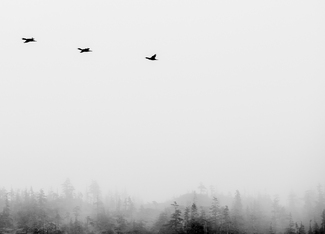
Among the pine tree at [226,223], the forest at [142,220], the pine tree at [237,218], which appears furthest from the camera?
the pine tree at [237,218]

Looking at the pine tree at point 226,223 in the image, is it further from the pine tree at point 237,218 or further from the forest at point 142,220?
the pine tree at point 237,218

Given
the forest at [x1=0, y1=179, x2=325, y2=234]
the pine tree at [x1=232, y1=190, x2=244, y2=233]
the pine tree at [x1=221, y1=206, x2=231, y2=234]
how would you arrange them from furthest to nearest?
the pine tree at [x1=232, y1=190, x2=244, y2=233] → the pine tree at [x1=221, y1=206, x2=231, y2=234] → the forest at [x1=0, y1=179, x2=325, y2=234]

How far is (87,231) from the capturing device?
103438mm

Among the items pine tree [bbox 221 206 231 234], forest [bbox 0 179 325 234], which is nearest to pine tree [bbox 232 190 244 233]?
forest [bbox 0 179 325 234]

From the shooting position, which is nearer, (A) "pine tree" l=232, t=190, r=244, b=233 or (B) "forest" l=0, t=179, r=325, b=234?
(B) "forest" l=0, t=179, r=325, b=234

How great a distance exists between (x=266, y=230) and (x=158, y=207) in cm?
4774

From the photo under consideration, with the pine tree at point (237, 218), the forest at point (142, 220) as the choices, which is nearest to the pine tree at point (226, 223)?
the forest at point (142, 220)

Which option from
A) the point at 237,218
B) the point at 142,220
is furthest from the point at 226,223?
the point at 142,220

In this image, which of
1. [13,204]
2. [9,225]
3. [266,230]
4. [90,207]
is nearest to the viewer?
[9,225]

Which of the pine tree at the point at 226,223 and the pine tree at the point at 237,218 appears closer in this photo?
the pine tree at the point at 226,223

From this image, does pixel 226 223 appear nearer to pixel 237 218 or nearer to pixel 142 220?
pixel 237 218

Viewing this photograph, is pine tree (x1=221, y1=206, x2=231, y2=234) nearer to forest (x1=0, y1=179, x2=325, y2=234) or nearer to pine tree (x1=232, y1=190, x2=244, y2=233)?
forest (x1=0, y1=179, x2=325, y2=234)

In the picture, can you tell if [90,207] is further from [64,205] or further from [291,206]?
[291,206]

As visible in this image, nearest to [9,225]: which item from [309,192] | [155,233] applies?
[155,233]
